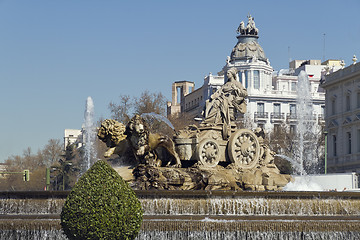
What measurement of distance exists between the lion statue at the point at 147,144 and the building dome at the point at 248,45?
8522 cm

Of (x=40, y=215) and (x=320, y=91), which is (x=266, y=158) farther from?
(x=320, y=91)

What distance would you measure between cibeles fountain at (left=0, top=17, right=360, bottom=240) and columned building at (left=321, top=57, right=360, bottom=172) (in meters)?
44.3

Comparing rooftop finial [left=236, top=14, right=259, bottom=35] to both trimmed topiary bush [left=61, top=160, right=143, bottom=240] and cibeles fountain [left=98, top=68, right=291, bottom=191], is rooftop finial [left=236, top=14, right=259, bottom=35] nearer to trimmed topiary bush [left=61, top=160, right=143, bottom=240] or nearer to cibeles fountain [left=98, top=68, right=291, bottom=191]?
cibeles fountain [left=98, top=68, right=291, bottom=191]

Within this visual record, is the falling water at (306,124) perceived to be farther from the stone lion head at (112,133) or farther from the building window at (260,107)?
the stone lion head at (112,133)

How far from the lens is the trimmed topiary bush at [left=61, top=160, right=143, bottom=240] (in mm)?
18734

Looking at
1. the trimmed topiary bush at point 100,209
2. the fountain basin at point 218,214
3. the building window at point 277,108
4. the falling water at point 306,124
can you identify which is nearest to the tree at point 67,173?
the falling water at point 306,124

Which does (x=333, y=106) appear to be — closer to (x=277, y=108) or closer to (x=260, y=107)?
(x=260, y=107)

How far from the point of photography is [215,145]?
29578 mm

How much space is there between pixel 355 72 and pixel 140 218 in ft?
188

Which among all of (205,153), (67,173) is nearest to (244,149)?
(205,153)

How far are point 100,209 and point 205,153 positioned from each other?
1095 centimetres

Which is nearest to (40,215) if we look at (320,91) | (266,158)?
(266,158)

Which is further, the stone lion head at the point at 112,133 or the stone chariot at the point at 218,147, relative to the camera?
the stone chariot at the point at 218,147

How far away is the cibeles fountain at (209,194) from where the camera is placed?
74.0 feet
